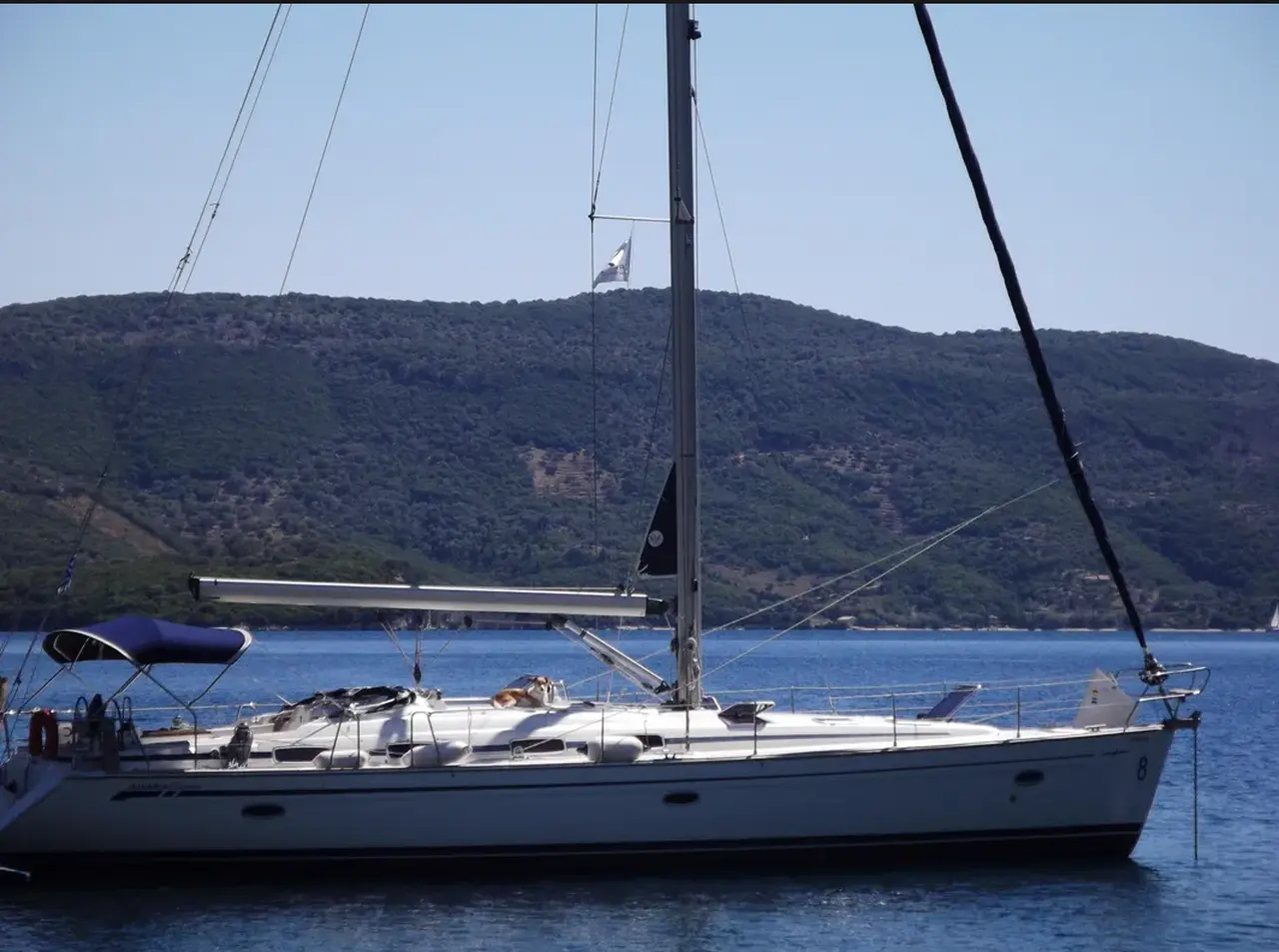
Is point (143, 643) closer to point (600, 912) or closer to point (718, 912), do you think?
point (600, 912)

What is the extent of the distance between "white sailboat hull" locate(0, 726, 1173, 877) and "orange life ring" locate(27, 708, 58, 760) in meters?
0.57

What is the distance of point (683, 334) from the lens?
22109mm

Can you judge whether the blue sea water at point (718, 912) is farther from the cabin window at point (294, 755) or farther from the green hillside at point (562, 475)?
the green hillside at point (562, 475)

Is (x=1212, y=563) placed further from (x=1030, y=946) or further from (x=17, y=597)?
(x=1030, y=946)

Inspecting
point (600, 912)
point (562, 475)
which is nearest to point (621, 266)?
point (600, 912)

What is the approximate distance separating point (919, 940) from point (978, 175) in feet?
32.9

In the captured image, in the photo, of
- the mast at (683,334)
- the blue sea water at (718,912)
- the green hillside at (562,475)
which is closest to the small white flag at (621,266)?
the mast at (683,334)

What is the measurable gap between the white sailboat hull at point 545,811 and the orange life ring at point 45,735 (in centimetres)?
A: 57

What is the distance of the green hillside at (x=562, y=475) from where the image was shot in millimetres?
138500

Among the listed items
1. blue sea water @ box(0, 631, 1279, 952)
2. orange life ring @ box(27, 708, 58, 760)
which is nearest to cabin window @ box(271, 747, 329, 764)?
blue sea water @ box(0, 631, 1279, 952)

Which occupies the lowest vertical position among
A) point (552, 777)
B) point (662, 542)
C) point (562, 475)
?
point (552, 777)

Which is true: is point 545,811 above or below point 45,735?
below

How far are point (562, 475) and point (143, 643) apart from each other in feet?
474

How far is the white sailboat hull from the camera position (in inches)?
802
